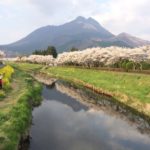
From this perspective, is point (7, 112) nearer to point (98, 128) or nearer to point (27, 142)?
point (27, 142)

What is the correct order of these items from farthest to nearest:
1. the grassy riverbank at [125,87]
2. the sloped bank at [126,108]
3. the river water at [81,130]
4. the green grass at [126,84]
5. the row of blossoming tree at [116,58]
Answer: the row of blossoming tree at [116,58], the green grass at [126,84], the grassy riverbank at [125,87], the sloped bank at [126,108], the river water at [81,130]

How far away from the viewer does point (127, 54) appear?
113 metres

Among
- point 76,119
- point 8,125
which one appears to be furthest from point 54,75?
point 8,125

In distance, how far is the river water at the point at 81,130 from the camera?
119ft

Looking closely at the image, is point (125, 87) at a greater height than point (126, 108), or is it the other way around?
point (125, 87)

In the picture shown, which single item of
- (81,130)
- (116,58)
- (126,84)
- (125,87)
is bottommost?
(81,130)

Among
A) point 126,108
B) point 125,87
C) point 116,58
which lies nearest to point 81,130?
point 126,108

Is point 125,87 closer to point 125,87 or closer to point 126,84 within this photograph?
point 125,87

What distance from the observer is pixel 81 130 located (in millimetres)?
43219

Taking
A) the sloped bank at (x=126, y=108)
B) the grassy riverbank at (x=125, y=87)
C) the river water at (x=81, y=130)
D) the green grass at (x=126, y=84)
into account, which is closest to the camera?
the river water at (x=81, y=130)

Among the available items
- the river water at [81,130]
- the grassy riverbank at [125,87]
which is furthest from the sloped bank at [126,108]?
the river water at [81,130]

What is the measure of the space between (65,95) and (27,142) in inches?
1625

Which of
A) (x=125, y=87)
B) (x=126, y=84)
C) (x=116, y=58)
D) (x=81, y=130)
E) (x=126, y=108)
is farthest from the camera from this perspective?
(x=116, y=58)

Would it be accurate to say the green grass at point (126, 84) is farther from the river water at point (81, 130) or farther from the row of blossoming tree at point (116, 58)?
the row of blossoming tree at point (116, 58)
